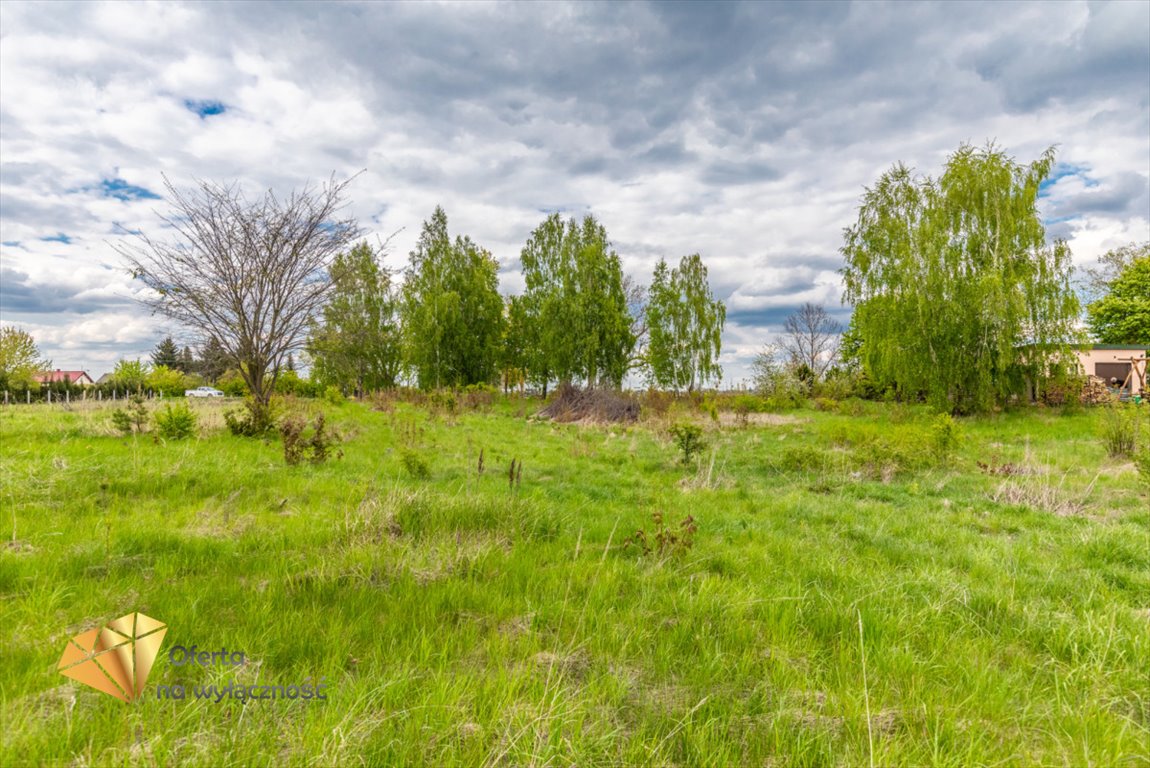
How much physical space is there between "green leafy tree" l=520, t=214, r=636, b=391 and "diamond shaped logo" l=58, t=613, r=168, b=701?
27426 mm

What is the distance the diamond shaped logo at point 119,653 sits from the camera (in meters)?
1.40

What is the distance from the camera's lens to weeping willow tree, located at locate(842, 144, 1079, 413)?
1727 cm

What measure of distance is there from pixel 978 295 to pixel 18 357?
2352 inches

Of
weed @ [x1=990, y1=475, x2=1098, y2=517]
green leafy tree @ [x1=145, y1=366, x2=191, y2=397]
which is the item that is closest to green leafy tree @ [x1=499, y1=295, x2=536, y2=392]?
green leafy tree @ [x1=145, y1=366, x2=191, y2=397]

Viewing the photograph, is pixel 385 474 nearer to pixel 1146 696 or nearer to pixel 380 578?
pixel 380 578

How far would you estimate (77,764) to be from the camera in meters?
1.56

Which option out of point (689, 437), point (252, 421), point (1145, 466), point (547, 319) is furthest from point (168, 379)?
point (1145, 466)

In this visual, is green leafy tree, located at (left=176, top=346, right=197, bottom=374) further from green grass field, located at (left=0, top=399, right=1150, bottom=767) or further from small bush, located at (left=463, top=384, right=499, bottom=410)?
small bush, located at (left=463, top=384, right=499, bottom=410)

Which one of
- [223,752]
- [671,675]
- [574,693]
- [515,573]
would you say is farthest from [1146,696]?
[223,752]

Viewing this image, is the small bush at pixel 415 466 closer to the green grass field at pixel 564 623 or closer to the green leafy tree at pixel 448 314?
the green grass field at pixel 564 623

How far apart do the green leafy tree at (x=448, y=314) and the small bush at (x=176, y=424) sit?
69.5ft

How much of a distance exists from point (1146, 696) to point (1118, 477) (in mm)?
8230

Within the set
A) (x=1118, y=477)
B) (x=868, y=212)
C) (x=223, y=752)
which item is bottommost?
(x=1118, y=477)

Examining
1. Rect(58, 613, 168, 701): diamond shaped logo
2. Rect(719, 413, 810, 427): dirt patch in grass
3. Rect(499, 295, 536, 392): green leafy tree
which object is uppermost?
Rect(499, 295, 536, 392): green leafy tree
